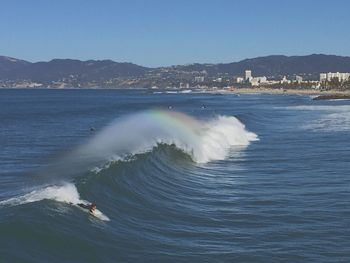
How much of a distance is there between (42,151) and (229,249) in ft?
82.4

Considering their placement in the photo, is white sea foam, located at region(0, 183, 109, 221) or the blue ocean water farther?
white sea foam, located at region(0, 183, 109, 221)

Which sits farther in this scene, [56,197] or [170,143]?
[170,143]

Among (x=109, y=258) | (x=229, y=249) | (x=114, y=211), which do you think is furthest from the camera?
(x=114, y=211)

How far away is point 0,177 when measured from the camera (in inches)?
1006

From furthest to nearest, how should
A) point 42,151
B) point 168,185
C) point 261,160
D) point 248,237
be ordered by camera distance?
point 42,151
point 261,160
point 168,185
point 248,237

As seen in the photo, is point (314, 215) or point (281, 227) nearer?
point (281, 227)

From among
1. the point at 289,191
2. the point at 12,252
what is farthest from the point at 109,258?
the point at 289,191

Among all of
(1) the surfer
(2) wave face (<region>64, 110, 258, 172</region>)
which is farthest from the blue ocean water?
(1) the surfer

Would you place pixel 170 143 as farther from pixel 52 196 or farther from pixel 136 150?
pixel 52 196

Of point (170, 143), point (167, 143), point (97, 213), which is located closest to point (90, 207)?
point (97, 213)

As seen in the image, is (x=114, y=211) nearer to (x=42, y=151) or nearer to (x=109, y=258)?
(x=109, y=258)

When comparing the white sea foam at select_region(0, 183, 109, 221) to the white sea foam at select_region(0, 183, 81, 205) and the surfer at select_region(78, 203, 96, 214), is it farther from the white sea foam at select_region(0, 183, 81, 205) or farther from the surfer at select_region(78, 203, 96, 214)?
the surfer at select_region(78, 203, 96, 214)

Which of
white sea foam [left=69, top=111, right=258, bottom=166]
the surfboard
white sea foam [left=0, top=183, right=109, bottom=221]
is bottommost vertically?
white sea foam [left=69, top=111, right=258, bottom=166]

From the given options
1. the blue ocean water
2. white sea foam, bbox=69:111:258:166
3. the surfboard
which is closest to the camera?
the blue ocean water
